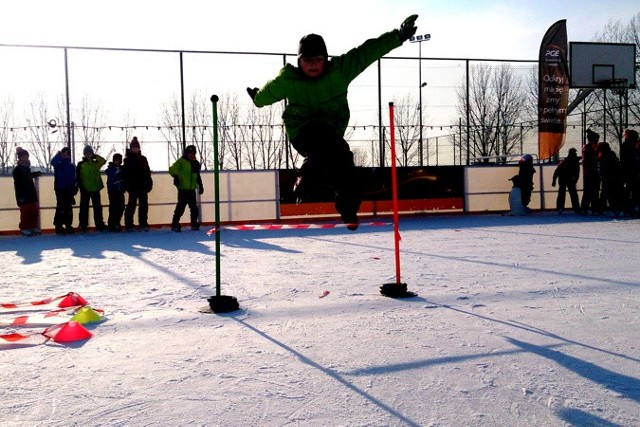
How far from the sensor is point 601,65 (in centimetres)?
1784

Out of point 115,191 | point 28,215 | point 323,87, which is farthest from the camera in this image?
point 115,191

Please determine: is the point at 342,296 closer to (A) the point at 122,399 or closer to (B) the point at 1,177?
(A) the point at 122,399

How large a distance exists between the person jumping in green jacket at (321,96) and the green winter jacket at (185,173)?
278 inches

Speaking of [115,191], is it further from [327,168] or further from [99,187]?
[327,168]

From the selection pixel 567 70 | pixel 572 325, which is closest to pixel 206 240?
pixel 572 325

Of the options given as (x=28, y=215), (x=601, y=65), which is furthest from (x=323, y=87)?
(x=601, y=65)

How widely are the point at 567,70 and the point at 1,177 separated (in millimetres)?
15939

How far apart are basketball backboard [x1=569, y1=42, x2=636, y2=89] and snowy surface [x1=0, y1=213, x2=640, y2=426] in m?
12.7

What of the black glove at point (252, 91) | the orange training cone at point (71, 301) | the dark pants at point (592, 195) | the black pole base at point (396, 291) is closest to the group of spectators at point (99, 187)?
the black glove at point (252, 91)

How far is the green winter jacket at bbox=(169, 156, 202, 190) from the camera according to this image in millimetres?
11266

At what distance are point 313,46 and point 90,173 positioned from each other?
8835mm

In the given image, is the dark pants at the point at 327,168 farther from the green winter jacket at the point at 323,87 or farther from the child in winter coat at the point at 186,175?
the child in winter coat at the point at 186,175

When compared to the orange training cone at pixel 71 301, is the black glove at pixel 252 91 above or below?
above

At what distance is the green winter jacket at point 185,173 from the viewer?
11266 millimetres
